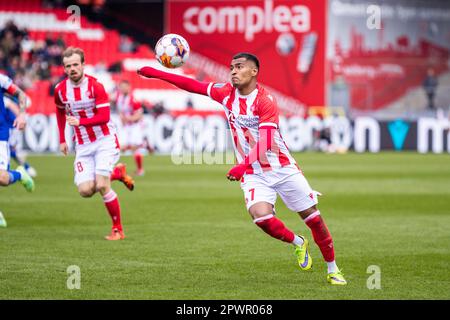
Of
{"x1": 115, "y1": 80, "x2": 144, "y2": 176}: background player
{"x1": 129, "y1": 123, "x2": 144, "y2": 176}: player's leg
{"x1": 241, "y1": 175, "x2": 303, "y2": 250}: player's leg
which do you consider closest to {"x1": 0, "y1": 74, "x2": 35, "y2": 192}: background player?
{"x1": 241, "y1": 175, "x2": 303, "y2": 250}: player's leg

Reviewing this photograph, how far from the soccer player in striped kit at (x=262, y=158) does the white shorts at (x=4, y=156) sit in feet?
12.2

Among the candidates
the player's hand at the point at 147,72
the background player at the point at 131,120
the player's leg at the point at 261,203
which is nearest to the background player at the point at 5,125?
the player's hand at the point at 147,72

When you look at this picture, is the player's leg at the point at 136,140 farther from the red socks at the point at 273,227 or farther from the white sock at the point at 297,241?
the red socks at the point at 273,227

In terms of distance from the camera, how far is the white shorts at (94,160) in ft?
37.4

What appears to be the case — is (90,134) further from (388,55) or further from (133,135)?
(388,55)

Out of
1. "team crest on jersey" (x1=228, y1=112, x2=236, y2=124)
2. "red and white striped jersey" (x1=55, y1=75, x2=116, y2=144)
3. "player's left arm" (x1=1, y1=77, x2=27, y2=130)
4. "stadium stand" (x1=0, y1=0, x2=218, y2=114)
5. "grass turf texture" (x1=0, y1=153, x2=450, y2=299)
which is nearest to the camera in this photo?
"grass turf texture" (x1=0, y1=153, x2=450, y2=299)

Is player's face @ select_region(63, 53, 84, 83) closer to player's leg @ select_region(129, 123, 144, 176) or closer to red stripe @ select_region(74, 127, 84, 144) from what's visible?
red stripe @ select_region(74, 127, 84, 144)

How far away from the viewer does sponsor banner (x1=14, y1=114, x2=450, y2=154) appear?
106ft

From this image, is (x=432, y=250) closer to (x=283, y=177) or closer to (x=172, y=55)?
(x=283, y=177)

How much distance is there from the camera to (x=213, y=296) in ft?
24.8

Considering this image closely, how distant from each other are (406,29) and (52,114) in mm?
18155

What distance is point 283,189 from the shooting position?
8539mm

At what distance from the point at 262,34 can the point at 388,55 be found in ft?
19.0

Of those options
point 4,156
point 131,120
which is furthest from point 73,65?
point 131,120
